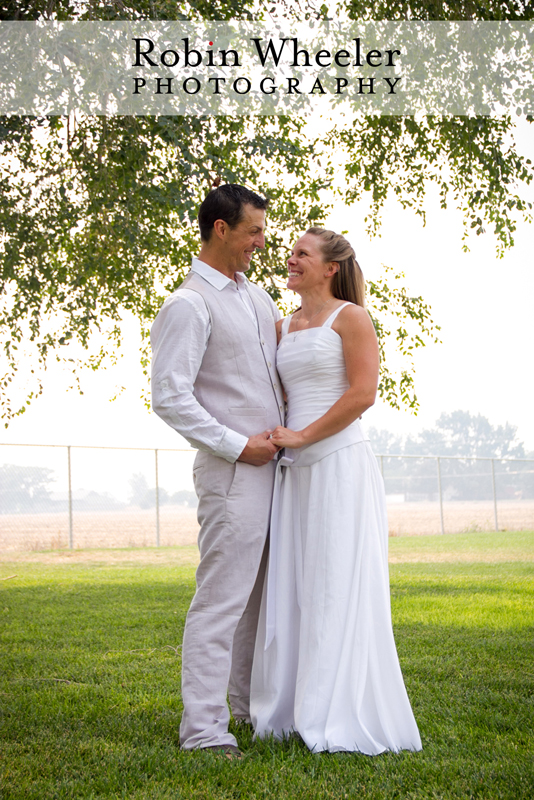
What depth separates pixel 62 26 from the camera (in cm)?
632

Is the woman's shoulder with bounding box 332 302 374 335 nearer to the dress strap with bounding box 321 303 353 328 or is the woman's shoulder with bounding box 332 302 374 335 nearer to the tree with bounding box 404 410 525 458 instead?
the dress strap with bounding box 321 303 353 328

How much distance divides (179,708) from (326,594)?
1117 mm

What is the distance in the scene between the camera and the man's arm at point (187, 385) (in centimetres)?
300

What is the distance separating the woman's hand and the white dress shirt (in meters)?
0.15

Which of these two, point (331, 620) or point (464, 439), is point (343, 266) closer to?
point (331, 620)

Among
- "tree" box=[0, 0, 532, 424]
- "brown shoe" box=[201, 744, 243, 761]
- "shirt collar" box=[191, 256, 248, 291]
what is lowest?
"brown shoe" box=[201, 744, 243, 761]

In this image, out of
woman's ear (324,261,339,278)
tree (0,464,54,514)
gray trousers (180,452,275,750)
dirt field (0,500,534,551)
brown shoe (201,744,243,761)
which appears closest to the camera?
brown shoe (201,744,243,761)

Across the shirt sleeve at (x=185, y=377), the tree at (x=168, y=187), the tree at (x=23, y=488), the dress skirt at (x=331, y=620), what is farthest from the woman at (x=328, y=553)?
the tree at (x=23, y=488)

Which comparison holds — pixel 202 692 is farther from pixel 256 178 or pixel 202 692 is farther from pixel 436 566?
pixel 436 566

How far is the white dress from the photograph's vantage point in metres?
2.98

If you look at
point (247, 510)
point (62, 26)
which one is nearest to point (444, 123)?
point (62, 26)

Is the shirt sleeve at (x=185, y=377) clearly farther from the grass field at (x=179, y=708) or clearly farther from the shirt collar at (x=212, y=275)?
the grass field at (x=179, y=708)

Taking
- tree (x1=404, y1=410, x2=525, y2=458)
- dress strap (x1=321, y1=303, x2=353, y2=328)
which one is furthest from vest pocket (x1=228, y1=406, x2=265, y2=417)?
tree (x1=404, y1=410, x2=525, y2=458)

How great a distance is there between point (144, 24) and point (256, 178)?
2.05 m
